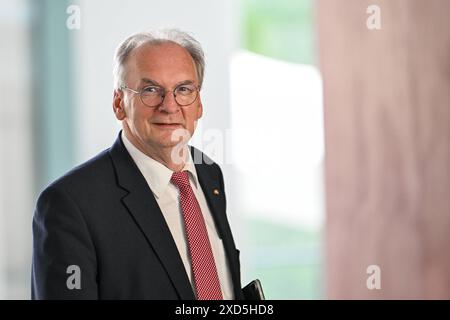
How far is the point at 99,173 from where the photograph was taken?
0.81m

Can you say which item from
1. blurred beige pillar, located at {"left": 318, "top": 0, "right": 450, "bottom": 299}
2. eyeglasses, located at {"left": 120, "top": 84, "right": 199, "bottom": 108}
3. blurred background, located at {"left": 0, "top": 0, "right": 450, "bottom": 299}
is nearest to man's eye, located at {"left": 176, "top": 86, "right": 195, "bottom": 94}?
eyeglasses, located at {"left": 120, "top": 84, "right": 199, "bottom": 108}

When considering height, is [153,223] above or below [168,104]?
below

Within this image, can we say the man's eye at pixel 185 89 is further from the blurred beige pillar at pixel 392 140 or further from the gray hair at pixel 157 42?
the blurred beige pillar at pixel 392 140

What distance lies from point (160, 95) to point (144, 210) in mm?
123

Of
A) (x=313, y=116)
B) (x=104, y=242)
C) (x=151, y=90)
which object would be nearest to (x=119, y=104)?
(x=151, y=90)

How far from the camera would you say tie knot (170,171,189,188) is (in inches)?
32.6

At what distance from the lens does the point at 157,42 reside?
792 millimetres

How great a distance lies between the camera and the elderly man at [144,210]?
2.50 ft

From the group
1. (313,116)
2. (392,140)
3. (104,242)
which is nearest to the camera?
(104,242)

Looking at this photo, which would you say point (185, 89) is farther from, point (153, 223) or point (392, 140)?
point (392, 140)

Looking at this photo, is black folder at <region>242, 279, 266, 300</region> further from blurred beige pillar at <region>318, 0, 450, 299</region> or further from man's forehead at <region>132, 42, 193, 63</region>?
blurred beige pillar at <region>318, 0, 450, 299</region>

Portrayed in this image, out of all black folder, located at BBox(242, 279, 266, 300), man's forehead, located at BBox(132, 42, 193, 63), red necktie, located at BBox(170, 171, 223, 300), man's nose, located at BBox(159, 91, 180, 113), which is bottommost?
black folder, located at BBox(242, 279, 266, 300)

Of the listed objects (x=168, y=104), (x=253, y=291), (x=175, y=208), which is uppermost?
(x=168, y=104)
